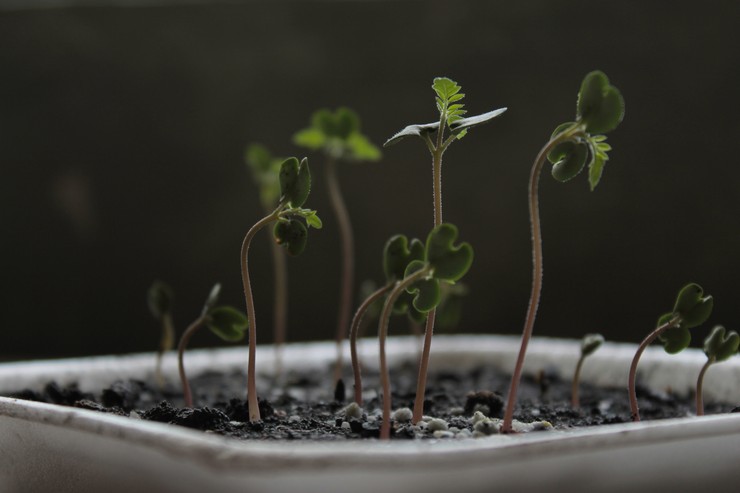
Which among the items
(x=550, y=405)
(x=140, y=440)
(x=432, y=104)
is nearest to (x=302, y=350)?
(x=550, y=405)

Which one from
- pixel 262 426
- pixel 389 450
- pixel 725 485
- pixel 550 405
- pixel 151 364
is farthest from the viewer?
pixel 151 364

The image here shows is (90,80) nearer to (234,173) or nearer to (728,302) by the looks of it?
(234,173)

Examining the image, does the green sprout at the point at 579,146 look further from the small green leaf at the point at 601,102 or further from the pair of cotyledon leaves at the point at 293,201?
the pair of cotyledon leaves at the point at 293,201

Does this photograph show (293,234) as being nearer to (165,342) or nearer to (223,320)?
(223,320)

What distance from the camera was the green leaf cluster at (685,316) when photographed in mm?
683

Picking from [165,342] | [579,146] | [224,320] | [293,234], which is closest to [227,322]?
[224,320]

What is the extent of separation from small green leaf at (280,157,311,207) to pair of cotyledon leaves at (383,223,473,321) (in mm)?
87

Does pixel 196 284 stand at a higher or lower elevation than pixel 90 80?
lower

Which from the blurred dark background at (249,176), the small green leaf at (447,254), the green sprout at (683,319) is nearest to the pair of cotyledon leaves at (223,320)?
the small green leaf at (447,254)

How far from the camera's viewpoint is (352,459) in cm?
43

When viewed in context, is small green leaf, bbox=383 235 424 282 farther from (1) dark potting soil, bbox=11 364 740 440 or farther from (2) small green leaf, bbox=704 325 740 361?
(2) small green leaf, bbox=704 325 740 361

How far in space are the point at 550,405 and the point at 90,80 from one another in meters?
1.59

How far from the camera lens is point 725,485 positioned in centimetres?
55

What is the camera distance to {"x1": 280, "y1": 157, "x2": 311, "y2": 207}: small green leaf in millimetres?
658
